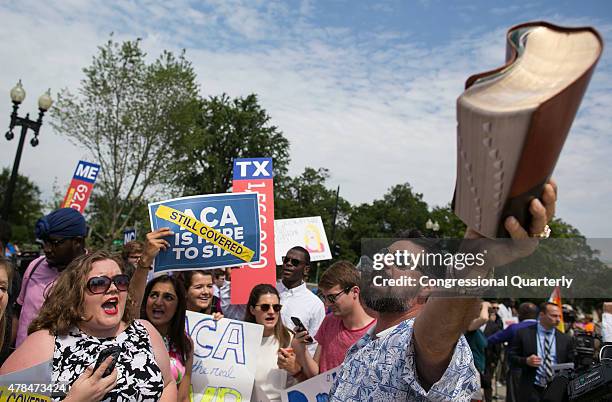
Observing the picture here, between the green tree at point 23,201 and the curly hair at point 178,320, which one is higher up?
the green tree at point 23,201

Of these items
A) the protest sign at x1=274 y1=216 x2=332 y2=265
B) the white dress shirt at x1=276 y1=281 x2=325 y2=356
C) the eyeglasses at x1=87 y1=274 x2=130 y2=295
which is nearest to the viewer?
the eyeglasses at x1=87 y1=274 x2=130 y2=295

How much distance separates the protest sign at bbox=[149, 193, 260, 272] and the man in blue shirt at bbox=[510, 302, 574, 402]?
4412 mm

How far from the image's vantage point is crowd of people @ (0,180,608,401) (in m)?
1.65

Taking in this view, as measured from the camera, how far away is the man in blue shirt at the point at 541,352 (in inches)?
284

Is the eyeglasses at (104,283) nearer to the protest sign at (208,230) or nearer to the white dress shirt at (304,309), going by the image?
the protest sign at (208,230)

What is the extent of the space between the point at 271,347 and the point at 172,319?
847mm

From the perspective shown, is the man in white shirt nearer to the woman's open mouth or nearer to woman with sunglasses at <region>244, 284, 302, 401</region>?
woman with sunglasses at <region>244, 284, 302, 401</region>

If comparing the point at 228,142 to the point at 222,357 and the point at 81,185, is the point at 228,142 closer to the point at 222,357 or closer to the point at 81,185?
the point at 81,185

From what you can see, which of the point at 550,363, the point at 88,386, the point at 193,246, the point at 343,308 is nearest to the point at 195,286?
the point at 193,246

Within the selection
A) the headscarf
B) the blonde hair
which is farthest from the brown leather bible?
the headscarf

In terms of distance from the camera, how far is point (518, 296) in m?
1.35

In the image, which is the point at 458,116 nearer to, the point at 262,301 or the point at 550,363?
the point at 262,301

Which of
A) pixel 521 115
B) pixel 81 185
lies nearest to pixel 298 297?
pixel 521 115

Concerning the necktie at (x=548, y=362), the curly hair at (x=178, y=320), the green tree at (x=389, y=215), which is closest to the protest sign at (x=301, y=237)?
the necktie at (x=548, y=362)
